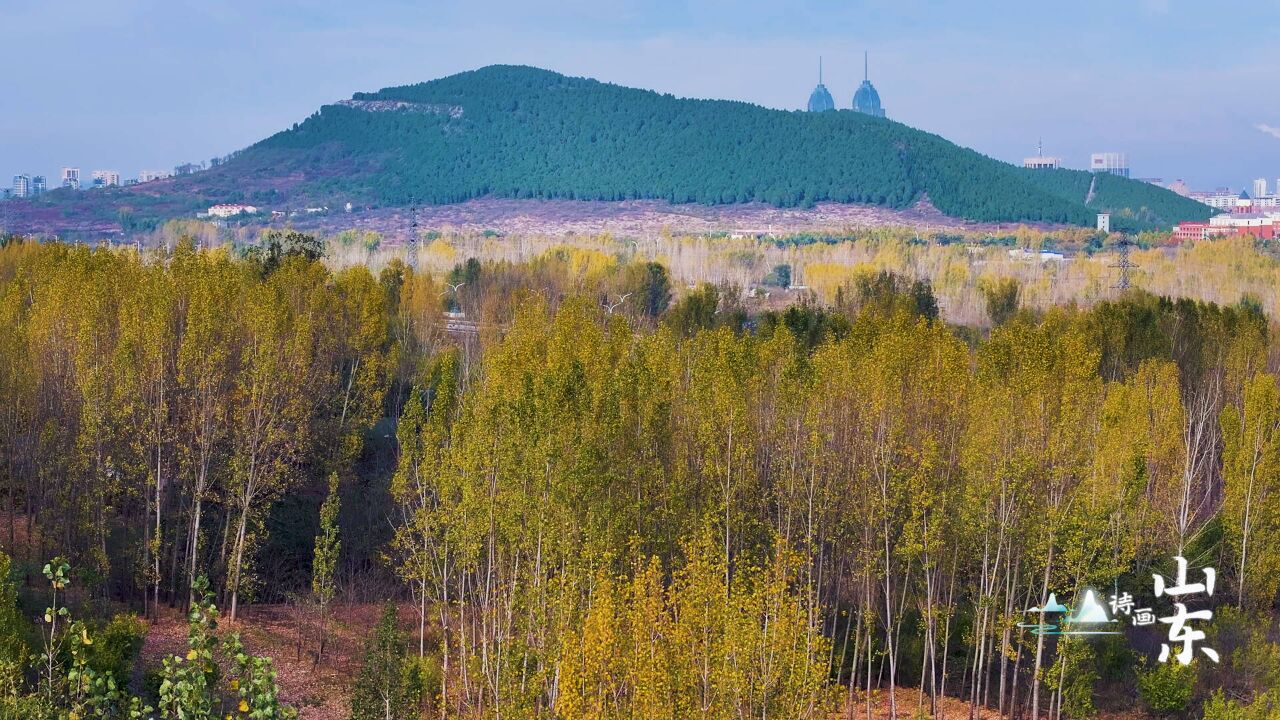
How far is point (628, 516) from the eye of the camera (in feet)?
88.8

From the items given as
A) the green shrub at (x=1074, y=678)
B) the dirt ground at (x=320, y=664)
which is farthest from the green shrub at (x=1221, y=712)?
the dirt ground at (x=320, y=664)

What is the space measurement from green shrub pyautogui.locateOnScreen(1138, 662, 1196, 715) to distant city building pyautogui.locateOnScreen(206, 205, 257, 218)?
168394mm

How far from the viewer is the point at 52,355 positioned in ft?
107

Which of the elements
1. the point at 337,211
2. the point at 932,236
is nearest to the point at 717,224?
the point at 932,236

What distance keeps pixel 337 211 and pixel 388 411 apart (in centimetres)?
14836

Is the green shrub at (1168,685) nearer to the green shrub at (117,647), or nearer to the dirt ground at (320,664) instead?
the dirt ground at (320,664)

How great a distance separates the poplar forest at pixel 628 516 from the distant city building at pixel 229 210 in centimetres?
14856

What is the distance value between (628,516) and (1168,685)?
11.0m

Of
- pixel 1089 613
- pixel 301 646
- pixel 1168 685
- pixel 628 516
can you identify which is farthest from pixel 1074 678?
pixel 301 646

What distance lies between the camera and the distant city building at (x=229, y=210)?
183 meters

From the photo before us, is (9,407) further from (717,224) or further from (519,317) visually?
(717,224)

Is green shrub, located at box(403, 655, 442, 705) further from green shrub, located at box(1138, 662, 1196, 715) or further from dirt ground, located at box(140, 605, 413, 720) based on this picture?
green shrub, located at box(1138, 662, 1196, 715)

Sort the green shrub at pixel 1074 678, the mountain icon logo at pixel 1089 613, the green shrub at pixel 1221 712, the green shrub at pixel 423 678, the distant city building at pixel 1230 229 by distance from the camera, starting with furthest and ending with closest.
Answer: the distant city building at pixel 1230 229 < the mountain icon logo at pixel 1089 613 < the green shrub at pixel 1074 678 < the green shrub at pixel 423 678 < the green shrub at pixel 1221 712

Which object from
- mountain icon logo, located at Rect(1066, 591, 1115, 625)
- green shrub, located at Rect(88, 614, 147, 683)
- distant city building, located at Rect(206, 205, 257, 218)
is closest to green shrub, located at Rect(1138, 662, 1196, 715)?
mountain icon logo, located at Rect(1066, 591, 1115, 625)
